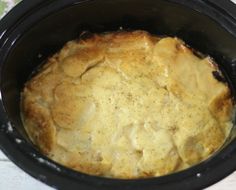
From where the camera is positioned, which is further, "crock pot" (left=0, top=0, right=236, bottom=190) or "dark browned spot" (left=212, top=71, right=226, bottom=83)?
"dark browned spot" (left=212, top=71, right=226, bottom=83)

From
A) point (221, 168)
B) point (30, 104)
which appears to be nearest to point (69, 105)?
point (30, 104)

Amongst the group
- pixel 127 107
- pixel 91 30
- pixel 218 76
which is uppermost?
pixel 91 30

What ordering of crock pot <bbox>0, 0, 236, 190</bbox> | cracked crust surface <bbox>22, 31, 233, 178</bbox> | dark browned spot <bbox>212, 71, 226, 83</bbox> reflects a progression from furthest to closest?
dark browned spot <bbox>212, 71, 226, 83</bbox>
cracked crust surface <bbox>22, 31, 233, 178</bbox>
crock pot <bbox>0, 0, 236, 190</bbox>

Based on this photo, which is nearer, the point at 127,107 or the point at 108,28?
the point at 127,107

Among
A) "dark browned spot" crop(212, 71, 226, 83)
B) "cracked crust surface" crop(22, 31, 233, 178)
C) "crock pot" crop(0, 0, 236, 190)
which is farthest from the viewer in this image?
"dark browned spot" crop(212, 71, 226, 83)

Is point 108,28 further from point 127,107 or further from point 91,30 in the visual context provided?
point 127,107

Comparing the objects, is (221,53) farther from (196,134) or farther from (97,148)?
(97,148)

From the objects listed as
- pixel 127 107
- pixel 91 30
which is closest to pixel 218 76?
pixel 127 107
